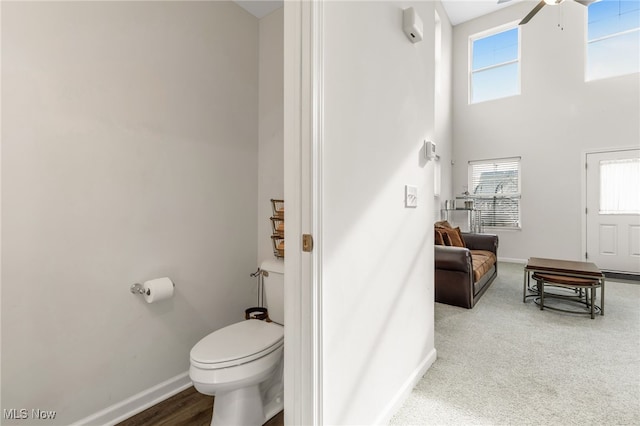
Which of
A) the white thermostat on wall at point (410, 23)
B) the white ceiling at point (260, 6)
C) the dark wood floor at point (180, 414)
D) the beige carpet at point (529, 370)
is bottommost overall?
the dark wood floor at point (180, 414)

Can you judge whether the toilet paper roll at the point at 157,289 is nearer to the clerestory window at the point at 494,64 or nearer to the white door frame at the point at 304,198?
the white door frame at the point at 304,198

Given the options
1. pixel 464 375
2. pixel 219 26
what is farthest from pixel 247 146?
pixel 464 375

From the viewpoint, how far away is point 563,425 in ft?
4.61

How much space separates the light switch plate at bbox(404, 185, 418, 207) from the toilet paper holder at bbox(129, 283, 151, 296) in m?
1.55

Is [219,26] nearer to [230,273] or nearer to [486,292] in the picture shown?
[230,273]

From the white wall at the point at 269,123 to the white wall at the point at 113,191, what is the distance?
19 centimetres

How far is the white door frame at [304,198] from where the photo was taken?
979 millimetres

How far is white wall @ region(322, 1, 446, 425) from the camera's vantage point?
3.50 ft

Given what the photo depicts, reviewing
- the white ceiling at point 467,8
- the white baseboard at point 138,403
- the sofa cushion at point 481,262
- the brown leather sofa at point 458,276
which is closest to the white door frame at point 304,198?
the white baseboard at point 138,403

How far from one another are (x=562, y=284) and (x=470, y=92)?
180 inches

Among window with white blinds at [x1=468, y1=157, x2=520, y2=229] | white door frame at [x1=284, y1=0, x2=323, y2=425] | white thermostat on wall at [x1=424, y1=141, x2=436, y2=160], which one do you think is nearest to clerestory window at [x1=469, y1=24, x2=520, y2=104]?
window with white blinds at [x1=468, y1=157, x2=520, y2=229]

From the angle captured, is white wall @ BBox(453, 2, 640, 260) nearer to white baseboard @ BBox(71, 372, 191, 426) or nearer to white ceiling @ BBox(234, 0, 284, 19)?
white ceiling @ BBox(234, 0, 284, 19)

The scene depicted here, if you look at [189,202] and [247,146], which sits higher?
[247,146]

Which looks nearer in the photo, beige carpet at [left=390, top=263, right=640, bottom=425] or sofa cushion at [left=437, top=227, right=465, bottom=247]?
beige carpet at [left=390, top=263, right=640, bottom=425]
